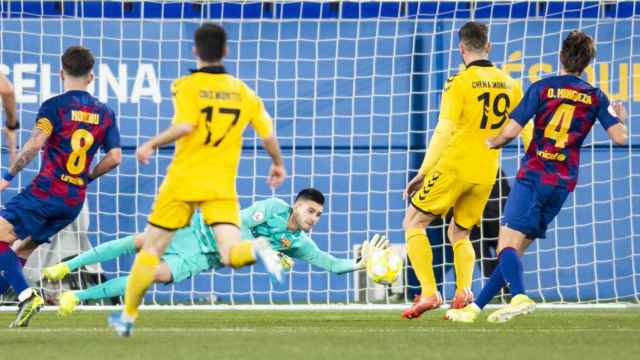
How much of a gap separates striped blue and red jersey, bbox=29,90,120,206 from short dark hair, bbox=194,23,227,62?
5.01 feet

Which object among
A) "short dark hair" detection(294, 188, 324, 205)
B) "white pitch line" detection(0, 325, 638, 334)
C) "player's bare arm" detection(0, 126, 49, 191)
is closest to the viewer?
"white pitch line" detection(0, 325, 638, 334)

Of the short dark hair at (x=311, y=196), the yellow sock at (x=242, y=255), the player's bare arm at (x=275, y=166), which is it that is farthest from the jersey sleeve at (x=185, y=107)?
the short dark hair at (x=311, y=196)

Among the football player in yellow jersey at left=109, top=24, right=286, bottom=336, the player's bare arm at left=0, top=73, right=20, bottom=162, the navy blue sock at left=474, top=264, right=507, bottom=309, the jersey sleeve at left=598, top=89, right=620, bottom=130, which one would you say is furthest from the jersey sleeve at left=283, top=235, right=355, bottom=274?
the football player in yellow jersey at left=109, top=24, right=286, bottom=336

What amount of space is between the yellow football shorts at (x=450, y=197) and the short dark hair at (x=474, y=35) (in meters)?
0.83

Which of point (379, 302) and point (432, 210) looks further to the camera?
point (379, 302)

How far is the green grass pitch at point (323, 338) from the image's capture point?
6.97 metres

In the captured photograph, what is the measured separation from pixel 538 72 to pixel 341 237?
2.19 m

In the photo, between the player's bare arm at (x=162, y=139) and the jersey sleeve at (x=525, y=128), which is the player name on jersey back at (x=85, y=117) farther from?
the jersey sleeve at (x=525, y=128)

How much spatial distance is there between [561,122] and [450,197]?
102 cm

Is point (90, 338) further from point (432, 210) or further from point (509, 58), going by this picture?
point (509, 58)

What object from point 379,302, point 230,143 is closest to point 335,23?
point 379,302

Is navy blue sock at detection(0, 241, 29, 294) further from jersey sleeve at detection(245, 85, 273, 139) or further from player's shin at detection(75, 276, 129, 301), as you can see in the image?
jersey sleeve at detection(245, 85, 273, 139)

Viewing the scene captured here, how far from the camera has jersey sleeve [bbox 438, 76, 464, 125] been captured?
962 centimetres

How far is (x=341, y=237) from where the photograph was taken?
1314 centimetres
